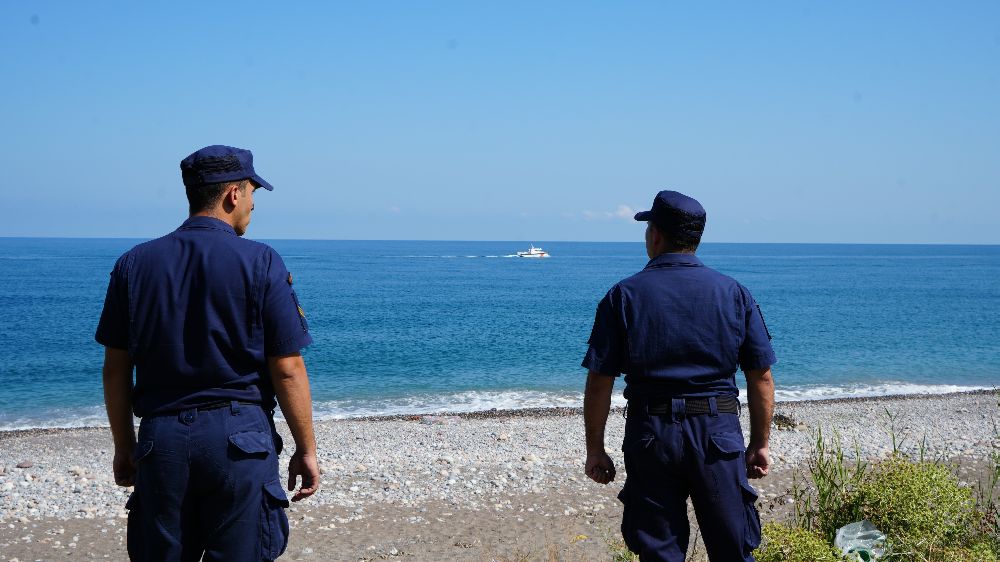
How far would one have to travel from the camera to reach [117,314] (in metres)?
3.34

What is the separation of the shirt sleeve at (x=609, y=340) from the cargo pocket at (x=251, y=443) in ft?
4.89

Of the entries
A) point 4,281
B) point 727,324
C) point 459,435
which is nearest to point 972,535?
point 727,324

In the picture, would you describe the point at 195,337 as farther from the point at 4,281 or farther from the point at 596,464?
the point at 4,281

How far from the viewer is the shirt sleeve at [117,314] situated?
332 centimetres

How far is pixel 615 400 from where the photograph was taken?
22.3 meters

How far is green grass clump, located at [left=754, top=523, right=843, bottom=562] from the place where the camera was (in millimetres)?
4680

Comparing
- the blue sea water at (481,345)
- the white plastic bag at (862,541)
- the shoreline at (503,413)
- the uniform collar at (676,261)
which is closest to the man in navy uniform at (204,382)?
the uniform collar at (676,261)

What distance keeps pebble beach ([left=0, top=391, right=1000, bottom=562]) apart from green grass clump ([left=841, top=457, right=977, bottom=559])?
1254 mm

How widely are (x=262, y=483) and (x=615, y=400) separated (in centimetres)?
1952

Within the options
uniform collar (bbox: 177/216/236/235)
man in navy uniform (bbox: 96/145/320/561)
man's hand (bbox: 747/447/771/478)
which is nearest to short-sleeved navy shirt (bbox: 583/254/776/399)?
man's hand (bbox: 747/447/771/478)

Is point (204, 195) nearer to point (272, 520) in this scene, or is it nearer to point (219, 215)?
point (219, 215)

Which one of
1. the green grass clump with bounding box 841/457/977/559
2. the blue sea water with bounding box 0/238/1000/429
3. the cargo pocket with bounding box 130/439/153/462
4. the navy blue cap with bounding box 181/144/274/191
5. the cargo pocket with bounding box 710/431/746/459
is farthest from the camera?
the blue sea water with bounding box 0/238/1000/429

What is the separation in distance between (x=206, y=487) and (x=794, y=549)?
3.26 meters

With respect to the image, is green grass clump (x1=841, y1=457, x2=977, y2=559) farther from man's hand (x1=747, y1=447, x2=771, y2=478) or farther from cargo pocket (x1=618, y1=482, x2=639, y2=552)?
cargo pocket (x1=618, y1=482, x2=639, y2=552)
